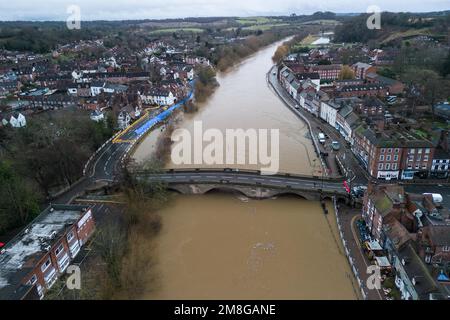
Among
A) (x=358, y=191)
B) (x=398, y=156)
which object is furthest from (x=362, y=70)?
(x=358, y=191)

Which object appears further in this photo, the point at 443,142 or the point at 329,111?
the point at 329,111

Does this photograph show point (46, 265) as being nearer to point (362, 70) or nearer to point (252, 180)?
point (252, 180)

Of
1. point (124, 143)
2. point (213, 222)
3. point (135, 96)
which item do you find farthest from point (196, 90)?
point (213, 222)

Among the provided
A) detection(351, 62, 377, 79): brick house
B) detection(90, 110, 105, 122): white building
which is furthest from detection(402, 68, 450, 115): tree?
detection(90, 110, 105, 122): white building

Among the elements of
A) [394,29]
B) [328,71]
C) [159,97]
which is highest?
[394,29]

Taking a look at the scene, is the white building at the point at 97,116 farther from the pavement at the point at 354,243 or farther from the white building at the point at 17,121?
the pavement at the point at 354,243
